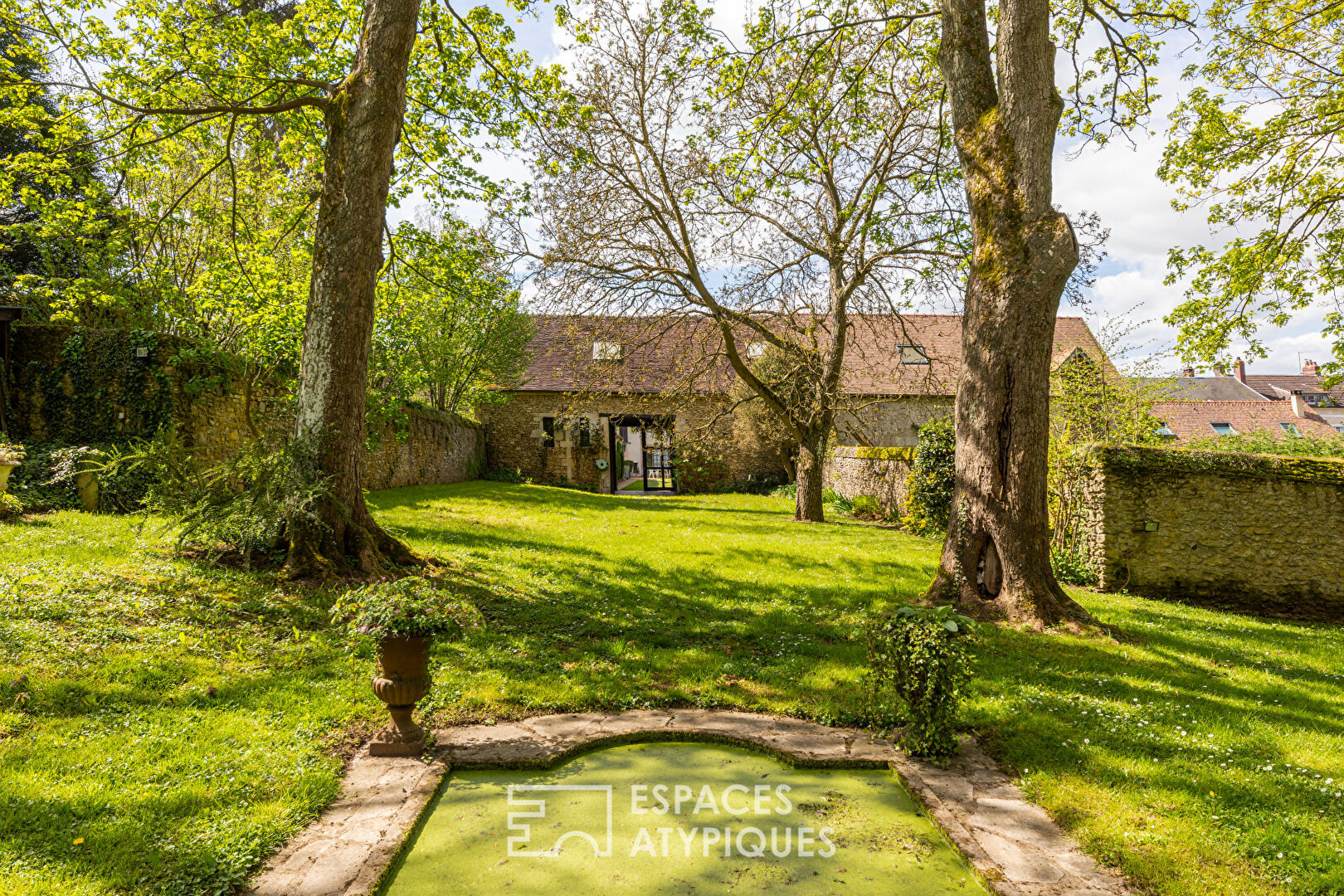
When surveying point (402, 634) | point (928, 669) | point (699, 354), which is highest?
point (699, 354)

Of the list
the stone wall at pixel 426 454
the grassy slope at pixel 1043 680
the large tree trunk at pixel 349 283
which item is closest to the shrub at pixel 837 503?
the grassy slope at pixel 1043 680

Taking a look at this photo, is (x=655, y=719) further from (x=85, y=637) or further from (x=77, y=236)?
(x=77, y=236)

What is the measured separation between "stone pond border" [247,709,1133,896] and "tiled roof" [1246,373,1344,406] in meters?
62.4

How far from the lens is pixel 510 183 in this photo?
432 inches

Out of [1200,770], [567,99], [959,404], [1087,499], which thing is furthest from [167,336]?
[1087,499]

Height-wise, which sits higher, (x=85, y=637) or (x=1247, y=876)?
(x=85, y=637)

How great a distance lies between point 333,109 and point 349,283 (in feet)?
6.78

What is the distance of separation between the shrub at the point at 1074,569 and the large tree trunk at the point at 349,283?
955cm

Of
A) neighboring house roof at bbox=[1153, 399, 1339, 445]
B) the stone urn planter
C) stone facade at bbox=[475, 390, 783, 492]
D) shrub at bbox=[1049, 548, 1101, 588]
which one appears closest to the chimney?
neighboring house roof at bbox=[1153, 399, 1339, 445]

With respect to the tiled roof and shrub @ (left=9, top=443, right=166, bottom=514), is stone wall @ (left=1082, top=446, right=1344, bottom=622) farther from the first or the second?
the tiled roof

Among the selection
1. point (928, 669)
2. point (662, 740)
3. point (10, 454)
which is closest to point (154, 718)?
point (662, 740)

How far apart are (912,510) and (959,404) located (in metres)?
7.61

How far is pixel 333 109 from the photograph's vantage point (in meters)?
7.31

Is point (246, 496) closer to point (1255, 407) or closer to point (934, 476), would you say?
point (934, 476)
